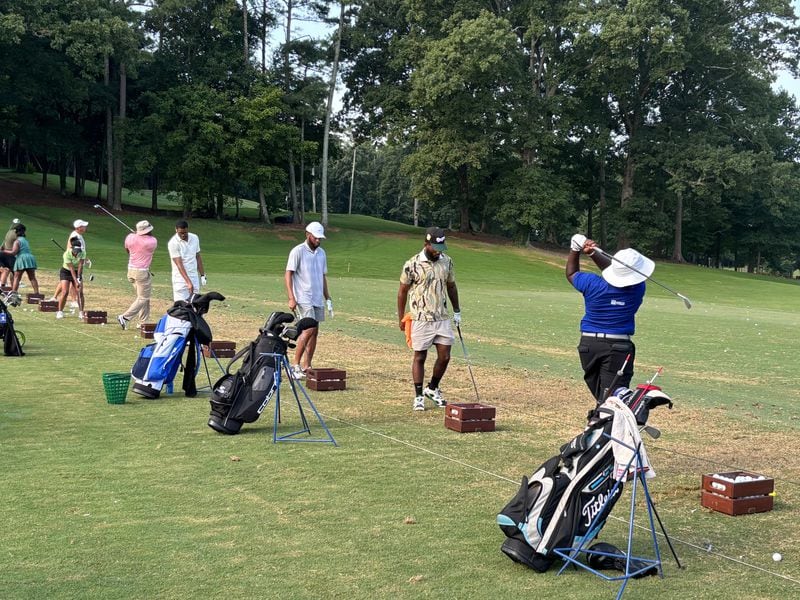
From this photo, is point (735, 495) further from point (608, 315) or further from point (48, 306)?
point (48, 306)

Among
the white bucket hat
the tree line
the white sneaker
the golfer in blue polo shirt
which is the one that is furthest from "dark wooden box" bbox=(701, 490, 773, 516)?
the tree line

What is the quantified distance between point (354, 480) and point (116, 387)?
150 inches

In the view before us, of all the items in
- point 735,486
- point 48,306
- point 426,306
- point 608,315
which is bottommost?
point 48,306

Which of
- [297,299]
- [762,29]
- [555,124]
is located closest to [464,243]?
[555,124]

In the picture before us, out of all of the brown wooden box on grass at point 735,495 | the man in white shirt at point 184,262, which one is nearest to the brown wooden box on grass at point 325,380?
the man in white shirt at point 184,262

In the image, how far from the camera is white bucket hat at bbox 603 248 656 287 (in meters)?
7.18

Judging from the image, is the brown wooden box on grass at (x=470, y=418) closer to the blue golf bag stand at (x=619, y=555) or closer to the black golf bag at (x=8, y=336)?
the blue golf bag stand at (x=619, y=555)

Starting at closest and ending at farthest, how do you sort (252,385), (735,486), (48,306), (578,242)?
(735,486) → (578,242) → (252,385) → (48,306)

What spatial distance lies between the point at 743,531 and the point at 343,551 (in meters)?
Result: 2.76

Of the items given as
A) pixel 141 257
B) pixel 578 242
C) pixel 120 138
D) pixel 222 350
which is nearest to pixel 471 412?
pixel 578 242

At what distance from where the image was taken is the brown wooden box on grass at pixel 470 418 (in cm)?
866

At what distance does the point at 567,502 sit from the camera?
16.2 feet

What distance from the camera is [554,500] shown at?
4961mm

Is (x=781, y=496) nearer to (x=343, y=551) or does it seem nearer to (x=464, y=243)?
(x=343, y=551)
